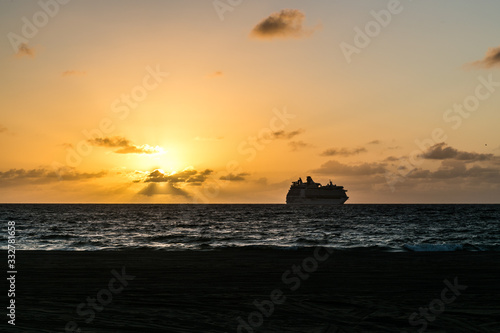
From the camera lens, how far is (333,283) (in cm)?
1412

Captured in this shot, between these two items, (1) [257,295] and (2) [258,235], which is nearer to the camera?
(1) [257,295]

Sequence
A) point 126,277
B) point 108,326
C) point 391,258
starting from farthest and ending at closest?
point 391,258
point 126,277
point 108,326

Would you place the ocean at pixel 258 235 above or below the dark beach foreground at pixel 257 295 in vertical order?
below

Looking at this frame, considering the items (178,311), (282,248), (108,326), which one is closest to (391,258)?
(282,248)

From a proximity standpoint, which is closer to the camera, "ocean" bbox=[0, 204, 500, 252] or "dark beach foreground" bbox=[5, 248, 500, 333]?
"dark beach foreground" bbox=[5, 248, 500, 333]

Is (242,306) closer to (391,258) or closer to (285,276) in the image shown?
(285,276)

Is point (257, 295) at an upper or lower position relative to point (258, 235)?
upper

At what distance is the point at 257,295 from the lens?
1219cm

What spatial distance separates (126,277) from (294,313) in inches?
298

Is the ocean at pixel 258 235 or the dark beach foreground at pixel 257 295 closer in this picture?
the dark beach foreground at pixel 257 295

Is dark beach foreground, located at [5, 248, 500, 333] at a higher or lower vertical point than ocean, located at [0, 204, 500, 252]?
higher

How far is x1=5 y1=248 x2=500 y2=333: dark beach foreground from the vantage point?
9.19 m

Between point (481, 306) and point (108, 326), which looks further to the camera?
point (481, 306)

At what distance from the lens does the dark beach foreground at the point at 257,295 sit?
9.19 metres
